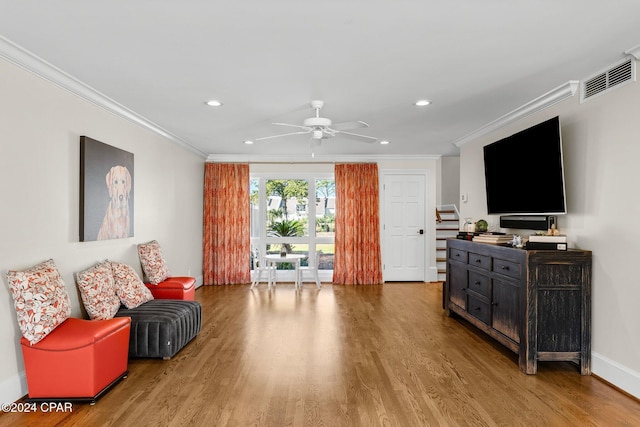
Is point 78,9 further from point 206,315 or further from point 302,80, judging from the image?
point 206,315

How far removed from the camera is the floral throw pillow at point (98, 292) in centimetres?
333

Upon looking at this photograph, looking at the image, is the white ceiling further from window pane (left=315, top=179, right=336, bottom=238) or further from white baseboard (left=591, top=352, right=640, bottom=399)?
window pane (left=315, top=179, right=336, bottom=238)

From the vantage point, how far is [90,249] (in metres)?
3.71

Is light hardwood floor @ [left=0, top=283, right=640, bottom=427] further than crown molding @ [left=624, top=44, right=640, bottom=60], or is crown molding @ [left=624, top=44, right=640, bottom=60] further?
crown molding @ [left=624, top=44, right=640, bottom=60]

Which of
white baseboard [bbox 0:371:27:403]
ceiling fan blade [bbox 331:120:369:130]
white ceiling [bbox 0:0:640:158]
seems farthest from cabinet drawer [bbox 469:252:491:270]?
white baseboard [bbox 0:371:27:403]

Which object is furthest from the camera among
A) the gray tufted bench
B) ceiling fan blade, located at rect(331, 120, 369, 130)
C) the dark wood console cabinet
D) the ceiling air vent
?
ceiling fan blade, located at rect(331, 120, 369, 130)

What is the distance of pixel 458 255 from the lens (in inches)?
187

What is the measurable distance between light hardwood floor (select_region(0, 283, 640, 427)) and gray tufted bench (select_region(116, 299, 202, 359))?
0.36ft

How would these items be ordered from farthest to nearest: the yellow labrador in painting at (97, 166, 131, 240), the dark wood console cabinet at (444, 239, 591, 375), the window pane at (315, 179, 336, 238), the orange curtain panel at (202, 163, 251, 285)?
the window pane at (315, 179, 336, 238) → the orange curtain panel at (202, 163, 251, 285) → the yellow labrador in painting at (97, 166, 131, 240) → the dark wood console cabinet at (444, 239, 591, 375)

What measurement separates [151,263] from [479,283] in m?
3.86

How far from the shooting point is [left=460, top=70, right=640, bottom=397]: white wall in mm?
2894

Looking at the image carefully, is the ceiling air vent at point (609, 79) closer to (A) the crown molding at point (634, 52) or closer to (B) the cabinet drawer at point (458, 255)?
(A) the crown molding at point (634, 52)

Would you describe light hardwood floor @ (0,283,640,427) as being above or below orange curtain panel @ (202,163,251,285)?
below

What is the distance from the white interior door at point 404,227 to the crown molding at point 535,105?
2.28 meters
